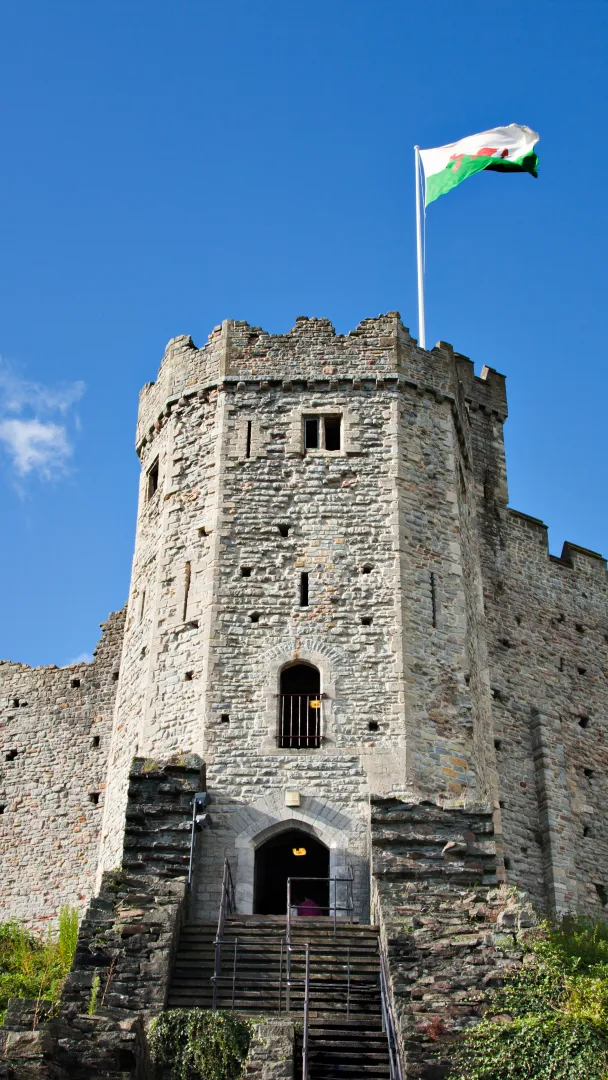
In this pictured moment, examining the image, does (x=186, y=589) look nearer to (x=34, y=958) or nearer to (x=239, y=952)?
(x=34, y=958)

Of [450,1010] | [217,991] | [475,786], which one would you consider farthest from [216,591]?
[450,1010]

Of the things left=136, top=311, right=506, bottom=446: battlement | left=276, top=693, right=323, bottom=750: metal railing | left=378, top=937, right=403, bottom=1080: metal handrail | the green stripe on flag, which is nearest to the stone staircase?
left=378, top=937, right=403, bottom=1080: metal handrail

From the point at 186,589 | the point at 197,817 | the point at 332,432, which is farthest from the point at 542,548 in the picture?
the point at 197,817

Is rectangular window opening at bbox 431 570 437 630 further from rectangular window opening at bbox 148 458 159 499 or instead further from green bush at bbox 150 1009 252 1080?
green bush at bbox 150 1009 252 1080

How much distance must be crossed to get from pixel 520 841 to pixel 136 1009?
11263mm

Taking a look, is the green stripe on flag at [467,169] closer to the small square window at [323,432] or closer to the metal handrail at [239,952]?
the small square window at [323,432]

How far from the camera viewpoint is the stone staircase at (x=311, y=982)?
→ 48.9 feet

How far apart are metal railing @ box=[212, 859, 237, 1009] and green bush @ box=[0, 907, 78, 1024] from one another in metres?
2.19

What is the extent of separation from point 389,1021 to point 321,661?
264 inches

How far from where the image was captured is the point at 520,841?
25344mm

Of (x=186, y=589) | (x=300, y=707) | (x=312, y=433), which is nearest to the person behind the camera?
(x=300, y=707)

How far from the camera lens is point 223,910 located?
18.0 metres

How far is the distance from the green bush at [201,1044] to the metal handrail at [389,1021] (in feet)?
4.86

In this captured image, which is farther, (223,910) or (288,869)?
(288,869)
